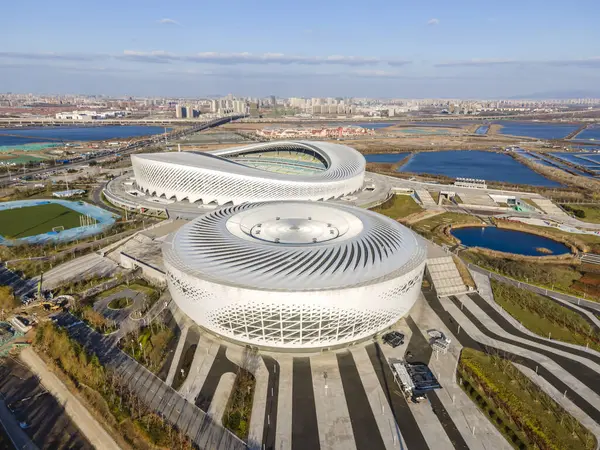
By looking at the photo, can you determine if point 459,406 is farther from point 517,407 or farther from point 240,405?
point 240,405

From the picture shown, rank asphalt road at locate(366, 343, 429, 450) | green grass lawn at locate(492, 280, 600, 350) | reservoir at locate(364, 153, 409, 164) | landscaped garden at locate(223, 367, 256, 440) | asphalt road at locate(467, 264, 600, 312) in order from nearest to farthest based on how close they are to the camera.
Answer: asphalt road at locate(366, 343, 429, 450) → landscaped garden at locate(223, 367, 256, 440) → green grass lawn at locate(492, 280, 600, 350) → asphalt road at locate(467, 264, 600, 312) → reservoir at locate(364, 153, 409, 164)

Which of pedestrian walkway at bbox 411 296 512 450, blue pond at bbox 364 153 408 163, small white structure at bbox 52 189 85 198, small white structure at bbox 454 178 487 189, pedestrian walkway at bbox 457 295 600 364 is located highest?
blue pond at bbox 364 153 408 163

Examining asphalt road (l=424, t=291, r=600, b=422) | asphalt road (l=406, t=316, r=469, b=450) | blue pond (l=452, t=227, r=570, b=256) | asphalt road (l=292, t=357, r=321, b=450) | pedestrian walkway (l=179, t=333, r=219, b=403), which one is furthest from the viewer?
blue pond (l=452, t=227, r=570, b=256)

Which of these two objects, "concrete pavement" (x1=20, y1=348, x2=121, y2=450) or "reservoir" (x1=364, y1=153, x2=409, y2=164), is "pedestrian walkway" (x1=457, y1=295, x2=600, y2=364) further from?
"reservoir" (x1=364, y1=153, x2=409, y2=164)

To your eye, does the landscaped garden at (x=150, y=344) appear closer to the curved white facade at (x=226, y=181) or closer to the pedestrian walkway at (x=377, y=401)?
the pedestrian walkway at (x=377, y=401)

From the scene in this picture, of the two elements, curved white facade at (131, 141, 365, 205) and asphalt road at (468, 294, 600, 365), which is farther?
curved white facade at (131, 141, 365, 205)

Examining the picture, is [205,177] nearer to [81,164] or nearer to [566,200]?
[81,164]

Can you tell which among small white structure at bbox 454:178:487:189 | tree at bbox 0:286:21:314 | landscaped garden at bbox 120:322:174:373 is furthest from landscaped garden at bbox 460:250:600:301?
tree at bbox 0:286:21:314
